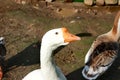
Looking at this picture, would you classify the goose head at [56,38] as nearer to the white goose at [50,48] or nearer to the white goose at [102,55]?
the white goose at [50,48]

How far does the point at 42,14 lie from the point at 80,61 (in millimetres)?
2207

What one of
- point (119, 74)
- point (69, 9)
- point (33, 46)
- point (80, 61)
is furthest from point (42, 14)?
point (119, 74)

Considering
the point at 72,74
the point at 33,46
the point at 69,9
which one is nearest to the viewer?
the point at 72,74

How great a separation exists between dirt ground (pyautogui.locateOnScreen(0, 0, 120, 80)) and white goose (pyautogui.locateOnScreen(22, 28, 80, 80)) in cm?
174

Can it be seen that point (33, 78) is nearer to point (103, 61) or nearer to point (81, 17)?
point (103, 61)

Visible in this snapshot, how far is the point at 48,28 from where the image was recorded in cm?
906

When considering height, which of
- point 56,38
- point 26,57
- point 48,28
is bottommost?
point 26,57

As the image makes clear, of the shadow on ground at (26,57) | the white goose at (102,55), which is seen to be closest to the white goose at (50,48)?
the white goose at (102,55)

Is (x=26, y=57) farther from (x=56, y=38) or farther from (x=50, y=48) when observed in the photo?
(x=56, y=38)

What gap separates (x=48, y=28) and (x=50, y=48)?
12.3 ft

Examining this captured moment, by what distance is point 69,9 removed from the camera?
999cm

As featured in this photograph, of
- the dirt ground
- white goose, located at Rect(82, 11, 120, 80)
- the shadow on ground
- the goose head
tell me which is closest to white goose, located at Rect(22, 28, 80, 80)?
the goose head

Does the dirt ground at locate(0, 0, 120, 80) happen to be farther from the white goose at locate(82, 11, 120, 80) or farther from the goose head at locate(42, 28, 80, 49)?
the goose head at locate(42, 28, 80, 49)

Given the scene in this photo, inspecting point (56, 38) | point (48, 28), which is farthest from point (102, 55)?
point (56, 38)
